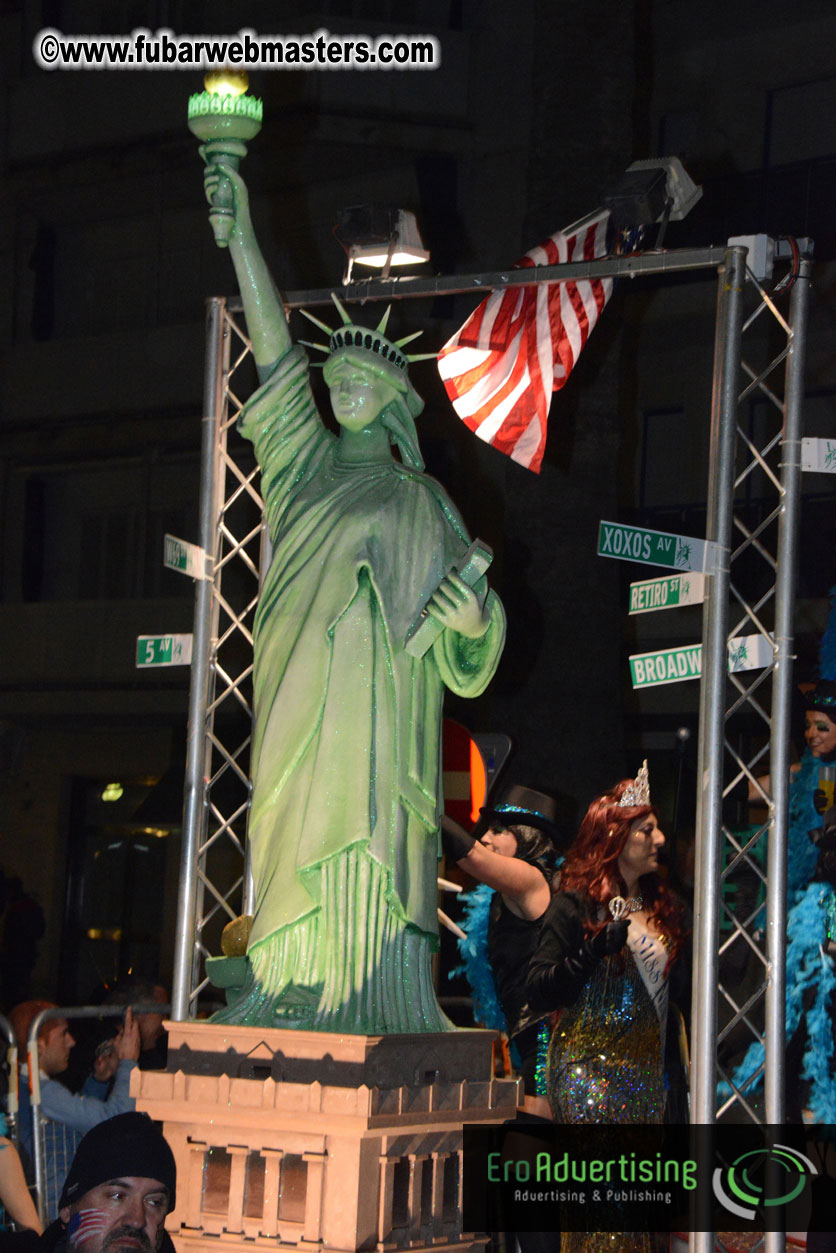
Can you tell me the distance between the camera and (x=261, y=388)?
575cm

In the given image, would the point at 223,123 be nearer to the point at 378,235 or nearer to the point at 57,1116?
the point at 378,235

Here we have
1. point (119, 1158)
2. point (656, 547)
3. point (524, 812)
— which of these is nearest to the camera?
point (119, 1158)

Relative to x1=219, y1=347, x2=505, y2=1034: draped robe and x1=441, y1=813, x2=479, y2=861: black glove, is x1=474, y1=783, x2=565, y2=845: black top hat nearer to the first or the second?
x1=441, y1=813, x2=479, y2=861: black glove

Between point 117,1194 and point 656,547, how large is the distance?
3.00 m

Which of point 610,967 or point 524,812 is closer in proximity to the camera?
point 610,967

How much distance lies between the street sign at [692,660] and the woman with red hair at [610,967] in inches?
16.7

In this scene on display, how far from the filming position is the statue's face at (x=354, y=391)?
5.66m

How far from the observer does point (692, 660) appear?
6.12 metres

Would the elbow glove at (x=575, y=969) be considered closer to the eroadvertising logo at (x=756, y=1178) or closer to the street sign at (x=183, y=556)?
the eroadvertising logo at (x=756, y=1178)

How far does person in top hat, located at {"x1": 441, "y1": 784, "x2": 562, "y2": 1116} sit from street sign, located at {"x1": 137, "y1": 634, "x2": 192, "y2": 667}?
1196 millimetres

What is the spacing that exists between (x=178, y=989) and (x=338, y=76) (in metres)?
12.1

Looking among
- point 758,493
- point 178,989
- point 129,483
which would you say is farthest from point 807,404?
point 178,989

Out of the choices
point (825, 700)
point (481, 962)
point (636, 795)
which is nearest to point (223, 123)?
point (636, 795)

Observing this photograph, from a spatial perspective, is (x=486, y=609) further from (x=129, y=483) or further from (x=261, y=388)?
(x=129, y=483)
